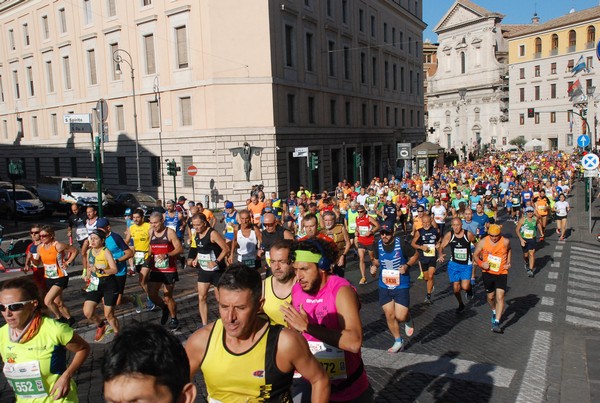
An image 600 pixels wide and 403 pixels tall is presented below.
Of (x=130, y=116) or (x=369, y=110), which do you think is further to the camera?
(x=369, y=110)

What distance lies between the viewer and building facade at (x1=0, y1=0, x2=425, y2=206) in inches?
1229

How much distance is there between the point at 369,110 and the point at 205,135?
751 inches

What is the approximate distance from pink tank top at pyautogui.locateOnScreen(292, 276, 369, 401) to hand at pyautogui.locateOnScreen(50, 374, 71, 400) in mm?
1809

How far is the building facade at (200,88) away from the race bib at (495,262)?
77.1 ft

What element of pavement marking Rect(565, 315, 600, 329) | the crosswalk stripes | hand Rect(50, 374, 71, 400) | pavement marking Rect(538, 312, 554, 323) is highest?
hand Rect(50, 374, 71, 400)

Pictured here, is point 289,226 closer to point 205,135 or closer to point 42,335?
point 42,335

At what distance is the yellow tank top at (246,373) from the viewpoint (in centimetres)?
288

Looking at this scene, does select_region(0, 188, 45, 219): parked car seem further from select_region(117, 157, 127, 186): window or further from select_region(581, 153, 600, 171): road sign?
select_region(581, 153, 600, 171): road sign

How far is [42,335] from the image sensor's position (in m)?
3.92

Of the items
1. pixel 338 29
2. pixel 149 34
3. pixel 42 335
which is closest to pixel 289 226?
pixel 42 335

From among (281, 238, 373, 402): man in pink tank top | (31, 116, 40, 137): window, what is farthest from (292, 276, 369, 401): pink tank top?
(31, 116, 40, 137): window

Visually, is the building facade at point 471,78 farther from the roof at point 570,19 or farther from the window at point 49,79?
the window at point 49,79

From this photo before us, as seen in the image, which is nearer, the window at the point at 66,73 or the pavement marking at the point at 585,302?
the pavement marking at the point at 585,302

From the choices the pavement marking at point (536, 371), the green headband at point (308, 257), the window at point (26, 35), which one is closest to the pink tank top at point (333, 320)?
the green headband at point (308, 257)
